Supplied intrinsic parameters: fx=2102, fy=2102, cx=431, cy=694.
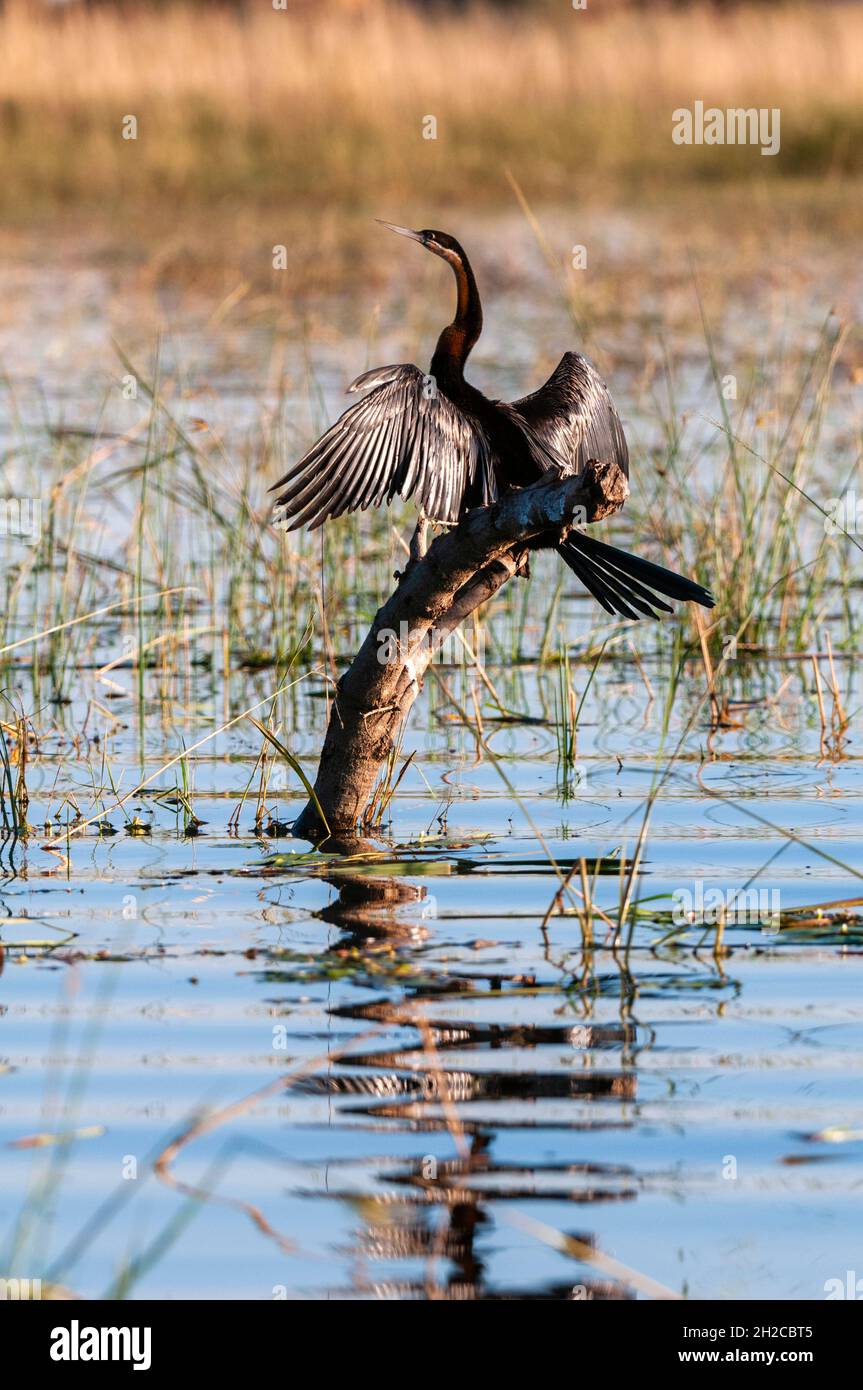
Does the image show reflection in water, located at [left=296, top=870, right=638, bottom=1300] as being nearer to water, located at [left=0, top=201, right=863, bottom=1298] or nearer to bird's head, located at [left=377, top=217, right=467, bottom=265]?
water, located at [left=0, top=201, right=863, bottom=1298]

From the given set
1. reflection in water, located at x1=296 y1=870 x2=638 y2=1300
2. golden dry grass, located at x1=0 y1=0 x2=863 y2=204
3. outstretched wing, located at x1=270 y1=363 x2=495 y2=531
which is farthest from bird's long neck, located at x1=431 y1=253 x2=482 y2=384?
golden dry grass, located at x1=0 y1=0 x2=863 y2=204

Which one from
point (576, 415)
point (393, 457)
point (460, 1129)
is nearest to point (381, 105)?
point (576, 415)

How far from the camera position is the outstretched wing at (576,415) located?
5.16m

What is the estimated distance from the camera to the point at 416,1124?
331 centimetres

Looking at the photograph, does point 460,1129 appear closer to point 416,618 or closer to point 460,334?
point 416,618

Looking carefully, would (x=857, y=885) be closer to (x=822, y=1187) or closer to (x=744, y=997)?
(x=744, y=997)

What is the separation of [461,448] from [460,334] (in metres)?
0.33

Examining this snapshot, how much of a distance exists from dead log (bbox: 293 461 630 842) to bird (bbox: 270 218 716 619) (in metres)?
0.13

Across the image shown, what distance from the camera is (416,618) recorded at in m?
4.82

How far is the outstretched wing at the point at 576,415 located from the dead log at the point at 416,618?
39cm

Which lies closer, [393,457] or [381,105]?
[393,457]
